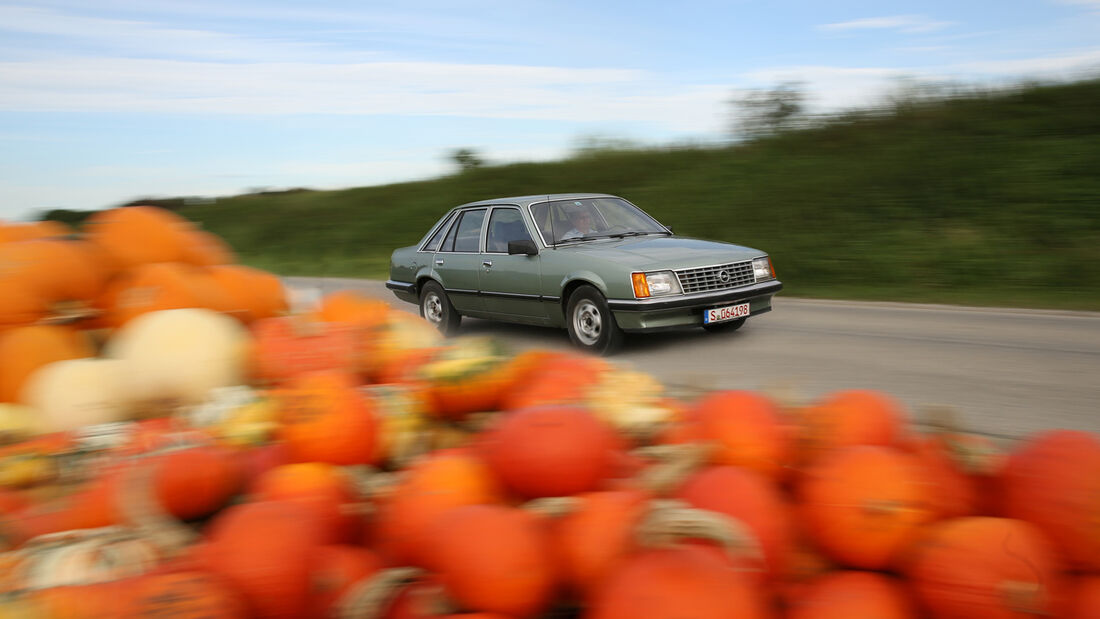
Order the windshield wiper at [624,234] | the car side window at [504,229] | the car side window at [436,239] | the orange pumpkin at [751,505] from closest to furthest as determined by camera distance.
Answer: the orange pumpkin at [751,505] < the windshield wiper at [624,234] < the car side window at [504,229] < the car side window at [436,239]

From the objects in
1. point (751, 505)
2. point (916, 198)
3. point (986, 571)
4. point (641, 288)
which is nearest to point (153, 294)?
point (751, 505)

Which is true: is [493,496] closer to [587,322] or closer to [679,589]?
[679,589]

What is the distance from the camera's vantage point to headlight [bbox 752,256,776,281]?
8.44m

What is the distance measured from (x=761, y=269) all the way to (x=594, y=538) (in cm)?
746

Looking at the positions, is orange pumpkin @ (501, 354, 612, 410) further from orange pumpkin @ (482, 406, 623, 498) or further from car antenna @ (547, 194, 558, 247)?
car antenna @ (547, 194, 558, 247)

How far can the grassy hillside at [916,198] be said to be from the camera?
44.9 ft

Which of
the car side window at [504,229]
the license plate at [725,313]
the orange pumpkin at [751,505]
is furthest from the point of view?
the car side window at [504,229]

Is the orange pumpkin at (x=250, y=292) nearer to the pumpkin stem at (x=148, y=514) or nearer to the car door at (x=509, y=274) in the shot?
the pumpkin stem at (x=148, y=514)

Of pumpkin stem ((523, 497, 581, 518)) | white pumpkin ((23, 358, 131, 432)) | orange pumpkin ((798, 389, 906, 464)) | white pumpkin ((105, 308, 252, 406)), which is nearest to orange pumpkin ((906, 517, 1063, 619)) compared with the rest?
orange pumpkin ((798, 389, 906, 464))

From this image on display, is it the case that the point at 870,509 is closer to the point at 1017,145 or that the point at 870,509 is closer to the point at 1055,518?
the point at 1055,518

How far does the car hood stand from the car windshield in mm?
162

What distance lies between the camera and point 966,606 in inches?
50.1

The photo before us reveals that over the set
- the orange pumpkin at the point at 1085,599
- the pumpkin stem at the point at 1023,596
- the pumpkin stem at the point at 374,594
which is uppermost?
the pumpkin stem at the point at 374,594

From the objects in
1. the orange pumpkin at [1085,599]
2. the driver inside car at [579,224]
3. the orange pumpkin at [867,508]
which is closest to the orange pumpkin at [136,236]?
the orange pumpkin at [867,508]
